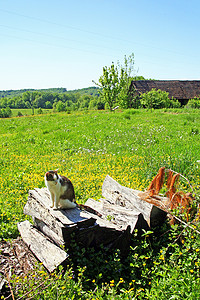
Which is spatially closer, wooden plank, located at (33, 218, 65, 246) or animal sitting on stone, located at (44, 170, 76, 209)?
wooden plank, located at (33, 218, 65, 246)

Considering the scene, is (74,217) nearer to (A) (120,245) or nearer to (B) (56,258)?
(B) (56,258)

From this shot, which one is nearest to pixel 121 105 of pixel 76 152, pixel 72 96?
pixel 76 152

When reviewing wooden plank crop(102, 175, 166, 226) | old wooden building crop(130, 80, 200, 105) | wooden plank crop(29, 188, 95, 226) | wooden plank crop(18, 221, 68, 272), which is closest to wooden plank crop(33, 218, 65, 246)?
wooden plank crop(18, 221, 68, 272)

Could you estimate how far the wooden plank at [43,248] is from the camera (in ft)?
10.4

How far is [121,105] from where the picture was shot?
37.3 meters

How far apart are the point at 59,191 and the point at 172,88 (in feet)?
133

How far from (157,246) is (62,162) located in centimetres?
536

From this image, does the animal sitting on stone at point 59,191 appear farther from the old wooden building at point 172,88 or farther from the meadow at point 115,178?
the old wooden building at point 172,88

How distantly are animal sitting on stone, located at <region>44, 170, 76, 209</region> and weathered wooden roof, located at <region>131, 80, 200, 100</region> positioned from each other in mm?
35991

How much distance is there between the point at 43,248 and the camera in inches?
136

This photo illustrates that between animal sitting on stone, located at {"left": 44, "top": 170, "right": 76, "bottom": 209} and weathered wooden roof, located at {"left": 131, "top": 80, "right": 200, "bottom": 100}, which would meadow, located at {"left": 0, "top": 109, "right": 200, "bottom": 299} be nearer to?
animal sitting on stone, located at {"left": 44, "top": 170, "right": 76, "bottom": 209}

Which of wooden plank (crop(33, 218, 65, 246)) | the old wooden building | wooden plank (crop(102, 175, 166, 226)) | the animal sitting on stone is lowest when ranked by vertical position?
wooden plank (crop(33, 218, 65, 246))

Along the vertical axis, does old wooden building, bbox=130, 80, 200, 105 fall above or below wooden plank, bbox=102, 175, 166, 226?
above

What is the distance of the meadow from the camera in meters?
2.95
